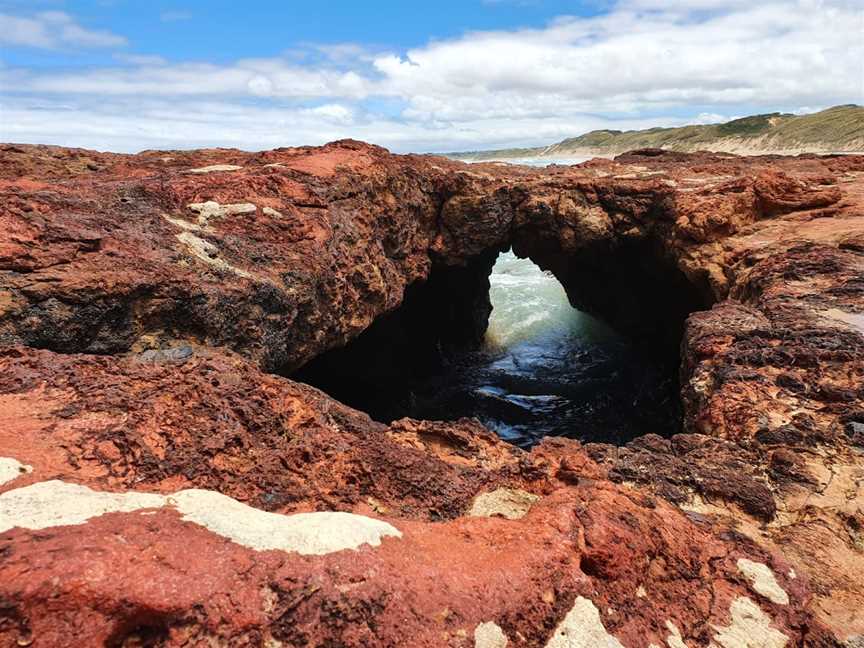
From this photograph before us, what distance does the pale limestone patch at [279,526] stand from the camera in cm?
274

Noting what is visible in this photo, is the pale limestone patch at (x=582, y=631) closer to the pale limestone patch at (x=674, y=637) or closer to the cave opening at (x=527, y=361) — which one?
the pale limestone patch at (x=674, y=637)

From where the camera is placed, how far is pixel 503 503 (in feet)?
13.3

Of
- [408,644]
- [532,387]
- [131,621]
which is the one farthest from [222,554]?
[532,387]

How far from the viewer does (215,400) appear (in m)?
4.37

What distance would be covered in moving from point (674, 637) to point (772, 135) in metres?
77.2

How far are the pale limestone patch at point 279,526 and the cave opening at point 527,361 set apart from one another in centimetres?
896

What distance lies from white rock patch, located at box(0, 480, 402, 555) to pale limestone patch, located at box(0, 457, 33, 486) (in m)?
0.15

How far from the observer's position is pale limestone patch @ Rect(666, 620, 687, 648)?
289 centimetres

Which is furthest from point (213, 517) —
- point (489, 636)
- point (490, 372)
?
point (490, 372)

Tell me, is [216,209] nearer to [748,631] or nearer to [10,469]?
[10,469]

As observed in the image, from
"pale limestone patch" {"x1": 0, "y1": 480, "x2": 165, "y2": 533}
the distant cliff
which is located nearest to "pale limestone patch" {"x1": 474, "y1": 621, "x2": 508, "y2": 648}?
"pale limestone patch" {"x1": 0, "y1": 480, "x2": 165, "y2": 533}

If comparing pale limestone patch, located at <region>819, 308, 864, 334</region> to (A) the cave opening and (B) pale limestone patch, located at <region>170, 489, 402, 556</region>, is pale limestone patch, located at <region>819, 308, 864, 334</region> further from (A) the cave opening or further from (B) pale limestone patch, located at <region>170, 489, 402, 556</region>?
(B) pale limestone patch, located at <region>170, 489, 402, 556</region>

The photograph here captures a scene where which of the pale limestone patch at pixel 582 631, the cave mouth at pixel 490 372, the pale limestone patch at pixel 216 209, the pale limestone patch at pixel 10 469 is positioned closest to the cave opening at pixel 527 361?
the cave mouth at pixel 490 372

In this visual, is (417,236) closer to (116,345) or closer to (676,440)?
(116,345)
